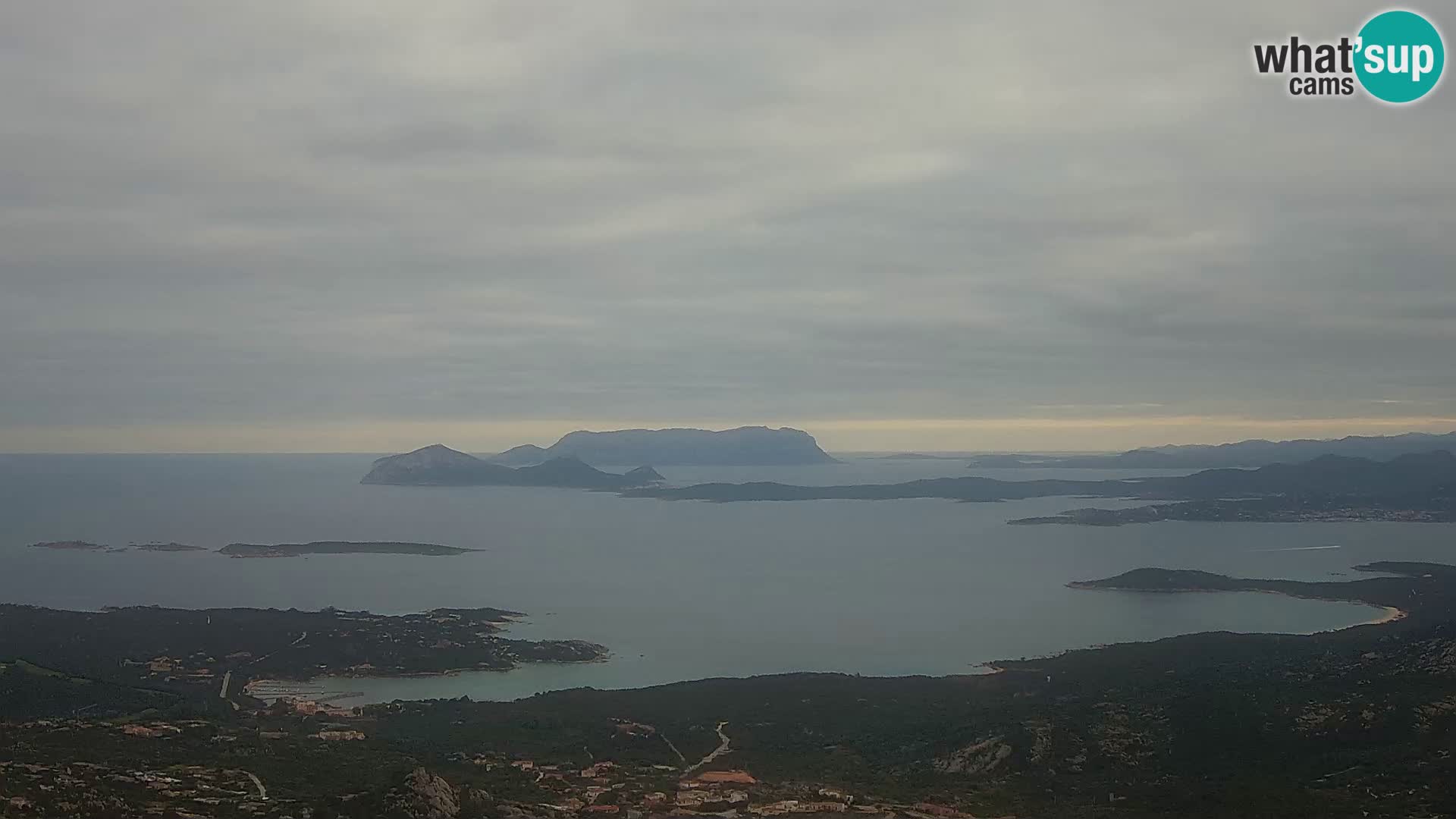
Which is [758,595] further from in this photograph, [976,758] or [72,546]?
[72,546]

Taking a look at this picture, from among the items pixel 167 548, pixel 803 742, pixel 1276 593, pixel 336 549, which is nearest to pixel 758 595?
pixel 1276 593

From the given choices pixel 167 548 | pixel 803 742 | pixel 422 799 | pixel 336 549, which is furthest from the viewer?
pixel 336 549

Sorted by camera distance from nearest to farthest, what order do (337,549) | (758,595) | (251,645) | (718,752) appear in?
1. (718,752)
2. (251,645)
3. (758,595)
4. (337,549)

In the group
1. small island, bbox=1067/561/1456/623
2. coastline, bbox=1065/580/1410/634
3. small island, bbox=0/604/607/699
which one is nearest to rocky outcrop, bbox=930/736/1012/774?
small island, bbox=0/604/607/699

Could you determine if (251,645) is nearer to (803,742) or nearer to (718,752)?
(718,752)

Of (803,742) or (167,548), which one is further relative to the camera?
(167,548)

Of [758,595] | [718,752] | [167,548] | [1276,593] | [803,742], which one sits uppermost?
[718,752]

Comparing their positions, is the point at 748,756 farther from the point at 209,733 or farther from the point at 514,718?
the point at 209,733

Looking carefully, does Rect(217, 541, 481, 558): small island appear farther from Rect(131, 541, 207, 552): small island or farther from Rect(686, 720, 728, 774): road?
Rect(686, 720, 728, 774): road

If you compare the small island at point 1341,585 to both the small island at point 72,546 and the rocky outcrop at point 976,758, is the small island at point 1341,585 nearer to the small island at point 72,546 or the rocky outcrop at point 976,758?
the rocky outcrop at point 976,758

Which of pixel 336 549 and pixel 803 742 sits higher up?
pixel 803 742
